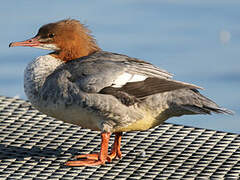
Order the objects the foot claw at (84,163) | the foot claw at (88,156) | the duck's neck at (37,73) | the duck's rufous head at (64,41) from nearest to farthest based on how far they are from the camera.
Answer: the foot claw at (84,163) → the foot claw at (88,156) → the duck's neck at (37,73) → the duck's rufous head at (64,41)

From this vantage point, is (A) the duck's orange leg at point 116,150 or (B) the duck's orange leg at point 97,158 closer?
(B) the duck's orange leg at point 97,158

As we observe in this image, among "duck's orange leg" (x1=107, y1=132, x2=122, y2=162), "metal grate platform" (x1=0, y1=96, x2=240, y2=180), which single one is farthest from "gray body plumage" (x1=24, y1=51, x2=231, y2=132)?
"metal grate platform" (x1=0, y1=96, x2=240, y2=180)

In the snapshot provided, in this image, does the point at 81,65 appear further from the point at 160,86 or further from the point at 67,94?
the point at 160,86

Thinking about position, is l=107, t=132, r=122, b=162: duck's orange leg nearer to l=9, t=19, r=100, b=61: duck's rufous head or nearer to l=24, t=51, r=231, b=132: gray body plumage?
l=24, t=51, r=231, b=132: gray body plumage

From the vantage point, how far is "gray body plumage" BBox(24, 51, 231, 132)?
410cm

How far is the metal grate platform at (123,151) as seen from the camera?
12.9 ft

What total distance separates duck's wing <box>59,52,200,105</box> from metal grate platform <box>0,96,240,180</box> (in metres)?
0.43

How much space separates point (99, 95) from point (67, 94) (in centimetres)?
21

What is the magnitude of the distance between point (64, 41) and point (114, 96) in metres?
0.66

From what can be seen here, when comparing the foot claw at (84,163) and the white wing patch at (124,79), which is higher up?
the white wing patch at (124,79)

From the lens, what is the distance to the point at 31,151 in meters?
4.32

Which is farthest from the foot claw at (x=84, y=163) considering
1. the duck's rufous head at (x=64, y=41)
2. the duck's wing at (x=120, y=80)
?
the duck's rufous head at (x=64, y=41)

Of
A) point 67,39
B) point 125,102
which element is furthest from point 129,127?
point 67,39

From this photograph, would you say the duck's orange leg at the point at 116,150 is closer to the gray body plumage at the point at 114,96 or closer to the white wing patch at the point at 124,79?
the gray body plumage at the point at 114,96
